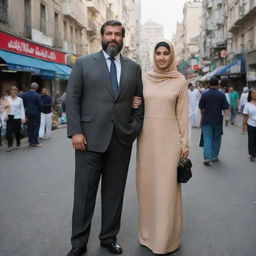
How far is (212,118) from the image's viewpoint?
811cm

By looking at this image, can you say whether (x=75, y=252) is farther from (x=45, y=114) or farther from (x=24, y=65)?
(x=24, y=65)

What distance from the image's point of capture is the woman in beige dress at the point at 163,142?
3461mm

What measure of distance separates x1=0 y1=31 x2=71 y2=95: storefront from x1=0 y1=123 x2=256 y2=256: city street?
26.2 ft

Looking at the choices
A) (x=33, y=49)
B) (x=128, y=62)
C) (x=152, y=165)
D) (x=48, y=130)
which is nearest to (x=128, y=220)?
(x=152, y=165)

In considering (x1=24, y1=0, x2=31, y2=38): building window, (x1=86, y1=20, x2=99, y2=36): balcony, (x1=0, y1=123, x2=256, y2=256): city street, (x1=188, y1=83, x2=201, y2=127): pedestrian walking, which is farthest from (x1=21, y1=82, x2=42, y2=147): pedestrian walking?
(x1=86, y1=20, x2=99, y2=36): balcony

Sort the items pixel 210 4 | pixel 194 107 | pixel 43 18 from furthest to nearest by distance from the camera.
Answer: pixel 210 4
pixel 43 18
pixel 194 107

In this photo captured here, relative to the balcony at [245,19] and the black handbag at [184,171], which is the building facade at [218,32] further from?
the black handbag at [184,171]

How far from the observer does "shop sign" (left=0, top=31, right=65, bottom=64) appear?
1582 centimetres

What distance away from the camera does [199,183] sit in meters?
6.41

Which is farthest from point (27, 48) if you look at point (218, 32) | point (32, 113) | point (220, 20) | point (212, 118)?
point (218, 32)

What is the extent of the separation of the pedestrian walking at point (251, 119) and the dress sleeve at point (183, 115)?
Answer: 203 inches

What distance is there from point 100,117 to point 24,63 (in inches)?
539

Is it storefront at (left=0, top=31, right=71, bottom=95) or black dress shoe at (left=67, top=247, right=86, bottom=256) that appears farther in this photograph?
storefront at (left=0, top=31, right=71, bottom=95)

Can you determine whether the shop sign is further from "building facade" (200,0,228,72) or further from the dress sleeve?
"building facade" (200,0,228,72)
